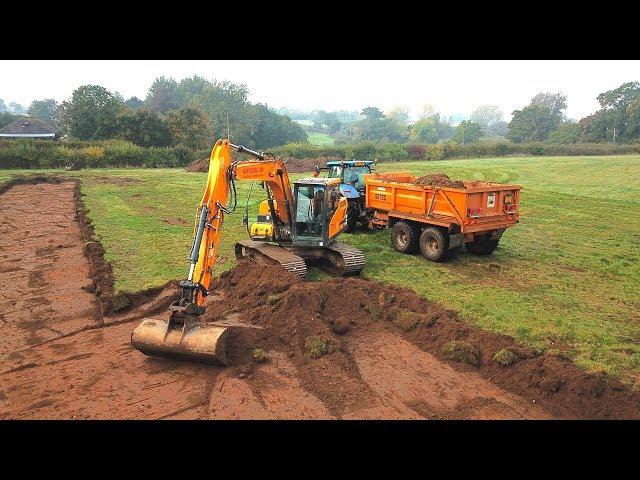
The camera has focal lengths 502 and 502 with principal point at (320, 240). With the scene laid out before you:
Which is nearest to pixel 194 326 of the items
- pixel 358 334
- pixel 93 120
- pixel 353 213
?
pixel 358 334

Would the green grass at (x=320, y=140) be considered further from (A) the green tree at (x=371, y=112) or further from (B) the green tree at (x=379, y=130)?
(A) the green tree at (x=371, y=112)

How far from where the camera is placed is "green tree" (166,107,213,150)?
166 feet

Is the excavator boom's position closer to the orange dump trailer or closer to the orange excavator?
the orange excavator

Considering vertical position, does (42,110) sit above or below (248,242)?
above

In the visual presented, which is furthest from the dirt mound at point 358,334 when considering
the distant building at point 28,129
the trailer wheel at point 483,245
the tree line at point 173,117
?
the distant building at point 28,129

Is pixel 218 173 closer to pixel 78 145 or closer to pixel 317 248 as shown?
pixel 317 248

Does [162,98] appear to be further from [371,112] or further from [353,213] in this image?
[353,213]

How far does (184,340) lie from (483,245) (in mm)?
8912

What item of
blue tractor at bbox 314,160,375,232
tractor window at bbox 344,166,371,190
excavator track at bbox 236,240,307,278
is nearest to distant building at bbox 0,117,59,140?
blue tractor at bbox 314,160,375,232

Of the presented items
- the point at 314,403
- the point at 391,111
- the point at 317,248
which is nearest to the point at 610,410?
the point at 314,403

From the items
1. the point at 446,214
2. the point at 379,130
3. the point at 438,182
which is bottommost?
the point at 446,214

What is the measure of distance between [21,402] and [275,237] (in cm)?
628

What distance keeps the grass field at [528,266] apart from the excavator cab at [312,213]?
4.75ft

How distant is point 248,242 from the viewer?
1170cm
